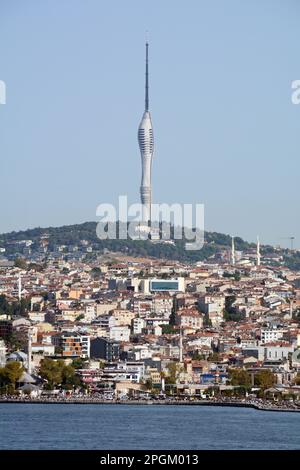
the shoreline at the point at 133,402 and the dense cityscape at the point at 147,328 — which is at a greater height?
the dense cityscape at the point at 147,328

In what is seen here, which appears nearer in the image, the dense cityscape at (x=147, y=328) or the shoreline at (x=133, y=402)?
the shoreline at (x=133, y=402)

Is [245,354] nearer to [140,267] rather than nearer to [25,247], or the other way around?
[140,267]

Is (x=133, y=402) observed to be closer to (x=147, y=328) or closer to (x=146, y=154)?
(x=147, y=328)

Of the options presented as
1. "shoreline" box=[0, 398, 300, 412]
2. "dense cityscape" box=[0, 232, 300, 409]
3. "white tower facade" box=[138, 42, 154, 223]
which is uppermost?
"white tower facade" box=[138, 42, 154, 223]

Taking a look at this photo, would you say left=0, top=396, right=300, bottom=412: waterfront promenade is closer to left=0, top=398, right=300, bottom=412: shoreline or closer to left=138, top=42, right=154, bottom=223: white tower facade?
left=0, top=398, right=300, bottom=412: shoreline

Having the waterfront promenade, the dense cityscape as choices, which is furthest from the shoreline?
the dense cityscape

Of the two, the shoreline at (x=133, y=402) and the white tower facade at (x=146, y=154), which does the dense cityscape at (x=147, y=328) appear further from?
the white tower facade at (x=146, y=154)

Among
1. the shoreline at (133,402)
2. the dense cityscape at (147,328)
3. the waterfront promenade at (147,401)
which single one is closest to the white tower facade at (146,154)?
the dense cityscape at (147,328)

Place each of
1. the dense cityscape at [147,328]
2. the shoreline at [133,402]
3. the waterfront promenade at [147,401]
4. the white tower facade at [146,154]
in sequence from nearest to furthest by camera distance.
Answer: the waterfront promenade at [147,401], the shoreline at [133,402], the dense cityscape at [147,328], the white tower facade at [146,154]
